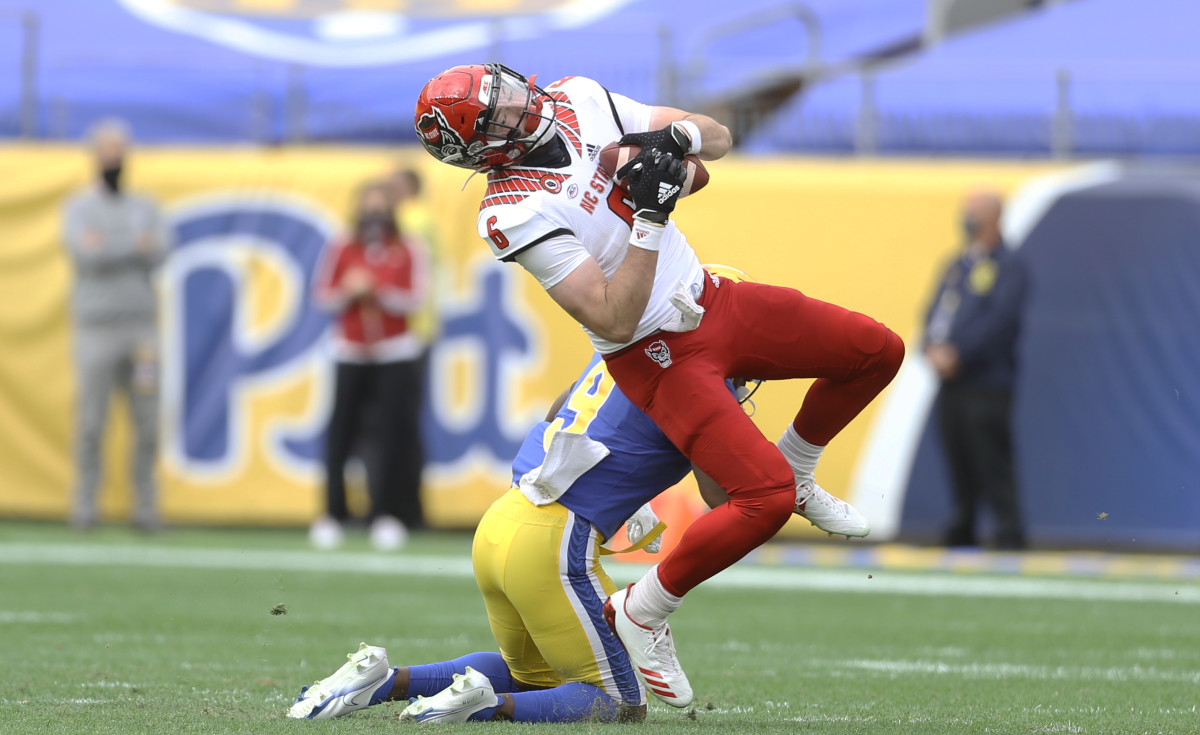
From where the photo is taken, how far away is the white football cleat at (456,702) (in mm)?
4258

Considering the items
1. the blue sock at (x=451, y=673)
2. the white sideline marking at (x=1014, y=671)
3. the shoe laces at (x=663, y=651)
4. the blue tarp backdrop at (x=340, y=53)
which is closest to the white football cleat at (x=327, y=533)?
the blue tarp backdrop at (x=340, y=53)

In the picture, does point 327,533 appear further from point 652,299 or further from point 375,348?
point 652,299

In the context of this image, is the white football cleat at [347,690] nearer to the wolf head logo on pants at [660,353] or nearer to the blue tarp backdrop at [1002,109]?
→ the wolf head logo on pants at [660,353]

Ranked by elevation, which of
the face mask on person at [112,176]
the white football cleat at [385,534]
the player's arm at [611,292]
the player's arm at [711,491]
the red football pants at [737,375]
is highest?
the face mask on person at [112,176]

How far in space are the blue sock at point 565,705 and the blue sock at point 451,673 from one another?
0.55ft

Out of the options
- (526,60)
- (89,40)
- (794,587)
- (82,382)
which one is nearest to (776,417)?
(794,587)

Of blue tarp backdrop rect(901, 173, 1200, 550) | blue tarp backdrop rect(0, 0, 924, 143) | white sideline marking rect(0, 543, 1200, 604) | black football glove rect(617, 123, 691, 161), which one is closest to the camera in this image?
black football glove rect(617, 123, 691, 161)

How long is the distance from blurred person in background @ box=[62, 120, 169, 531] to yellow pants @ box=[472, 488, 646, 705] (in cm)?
637

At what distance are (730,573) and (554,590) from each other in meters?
4.81

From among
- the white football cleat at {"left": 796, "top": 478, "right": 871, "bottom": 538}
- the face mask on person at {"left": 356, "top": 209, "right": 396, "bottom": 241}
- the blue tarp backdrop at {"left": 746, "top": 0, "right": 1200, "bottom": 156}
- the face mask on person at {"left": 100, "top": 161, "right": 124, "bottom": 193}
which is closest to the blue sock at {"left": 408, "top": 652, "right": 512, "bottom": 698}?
the white football cleat at {"left": 796, "top": 478, "right": 871, "bottom": 538}

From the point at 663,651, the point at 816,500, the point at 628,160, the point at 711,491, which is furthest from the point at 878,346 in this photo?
the point at 663,651

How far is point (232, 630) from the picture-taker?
646 centimetres

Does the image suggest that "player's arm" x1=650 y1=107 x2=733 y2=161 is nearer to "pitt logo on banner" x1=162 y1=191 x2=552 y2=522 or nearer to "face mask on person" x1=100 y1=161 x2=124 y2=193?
"pitt logo on banner" x1=162 y1=191 x2=552 y2=522

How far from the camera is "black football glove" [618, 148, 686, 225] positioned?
4246 mm
